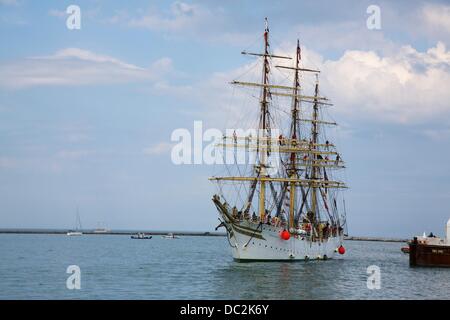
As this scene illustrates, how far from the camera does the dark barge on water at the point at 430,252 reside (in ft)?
251

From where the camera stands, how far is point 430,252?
7738cm

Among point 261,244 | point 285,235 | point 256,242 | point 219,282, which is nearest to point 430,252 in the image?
point 285,235

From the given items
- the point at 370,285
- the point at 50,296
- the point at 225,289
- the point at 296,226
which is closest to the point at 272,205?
the point at 296,226

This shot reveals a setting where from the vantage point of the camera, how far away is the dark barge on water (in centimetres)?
7656

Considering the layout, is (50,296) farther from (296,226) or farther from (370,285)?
(296,226)

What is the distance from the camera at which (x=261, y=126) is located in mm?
80938

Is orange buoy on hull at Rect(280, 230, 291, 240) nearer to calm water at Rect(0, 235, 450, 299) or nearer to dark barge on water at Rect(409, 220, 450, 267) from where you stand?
calm water at Rect(0, 235, 450, 299)

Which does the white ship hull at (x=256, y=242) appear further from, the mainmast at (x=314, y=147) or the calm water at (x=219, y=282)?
the mainmast at (x=314, y=147)

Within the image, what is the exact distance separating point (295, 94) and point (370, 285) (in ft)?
129

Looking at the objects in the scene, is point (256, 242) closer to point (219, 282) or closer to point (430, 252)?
point (219, 282)

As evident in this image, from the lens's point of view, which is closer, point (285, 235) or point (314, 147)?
point (285, 235)

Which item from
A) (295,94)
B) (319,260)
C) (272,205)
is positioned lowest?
(319,260)

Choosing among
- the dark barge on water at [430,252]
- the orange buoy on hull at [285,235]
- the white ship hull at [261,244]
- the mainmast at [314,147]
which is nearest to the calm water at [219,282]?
the white ship hull at [261,244]
